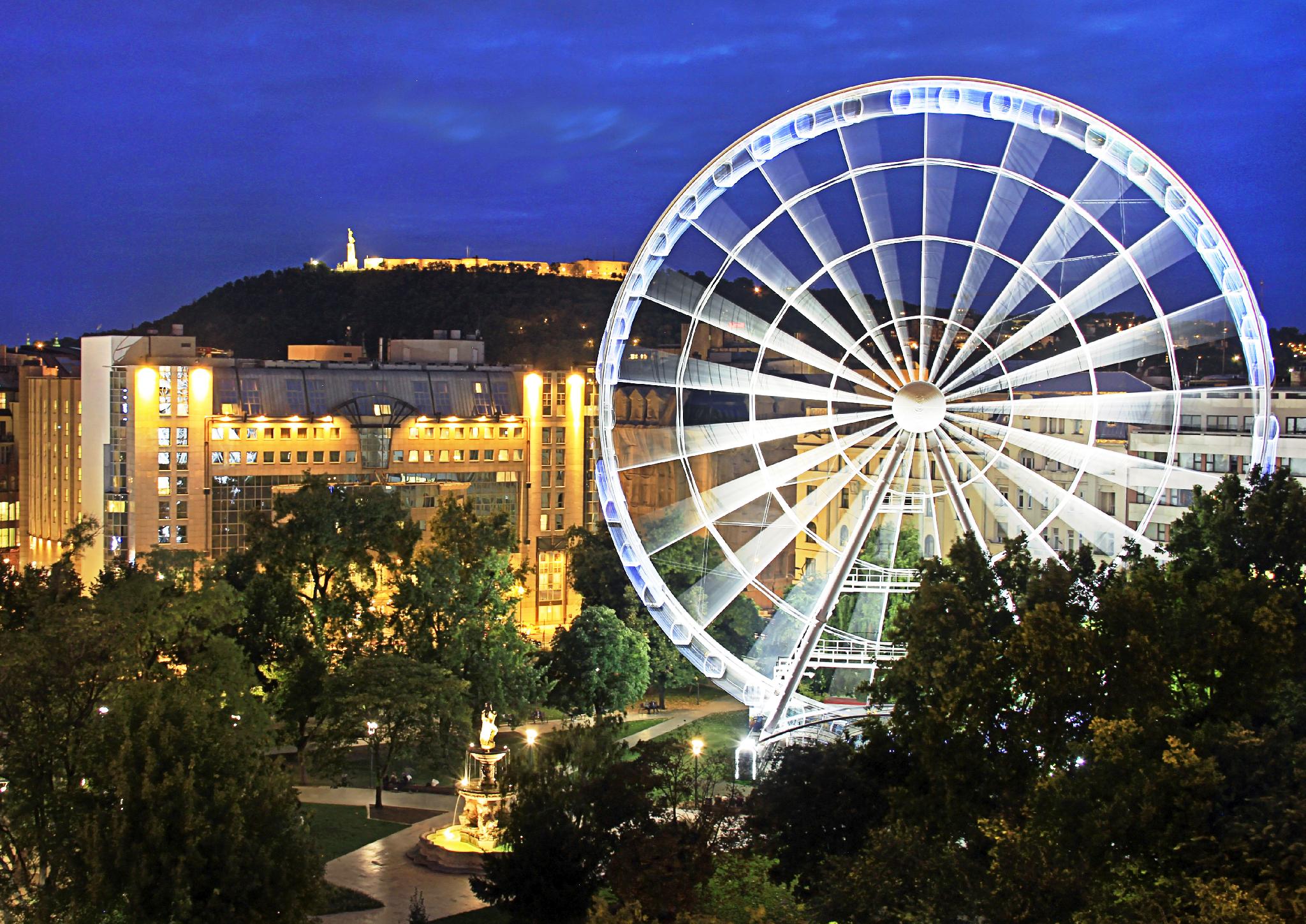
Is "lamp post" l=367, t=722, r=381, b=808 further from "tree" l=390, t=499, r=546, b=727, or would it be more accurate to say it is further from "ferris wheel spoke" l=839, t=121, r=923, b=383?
"ferris wheel spoke" l=839, t=121, r=923, b=383

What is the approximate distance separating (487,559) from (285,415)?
36.7 meters

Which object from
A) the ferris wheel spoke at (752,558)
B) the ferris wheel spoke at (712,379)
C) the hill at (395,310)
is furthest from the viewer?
the hill at (395,310)

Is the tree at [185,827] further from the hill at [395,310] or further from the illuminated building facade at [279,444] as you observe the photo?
the hill at [395,310]

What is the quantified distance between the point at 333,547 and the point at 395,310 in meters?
83.2

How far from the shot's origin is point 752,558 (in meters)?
40.8

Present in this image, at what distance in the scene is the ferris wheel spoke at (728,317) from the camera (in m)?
37.6

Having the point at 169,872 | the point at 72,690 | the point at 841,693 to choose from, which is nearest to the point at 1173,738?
the point at 169,872

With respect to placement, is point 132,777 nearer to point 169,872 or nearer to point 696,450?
point 169,872

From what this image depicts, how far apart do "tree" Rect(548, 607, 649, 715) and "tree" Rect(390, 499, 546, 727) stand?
3.96 metres

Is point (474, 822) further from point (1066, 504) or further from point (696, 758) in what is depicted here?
point (1066, 504)

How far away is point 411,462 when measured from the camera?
304ft

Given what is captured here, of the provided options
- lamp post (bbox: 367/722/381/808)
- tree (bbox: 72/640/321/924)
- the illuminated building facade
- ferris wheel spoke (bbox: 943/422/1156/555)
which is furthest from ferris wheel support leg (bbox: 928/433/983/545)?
the illuminated building facade

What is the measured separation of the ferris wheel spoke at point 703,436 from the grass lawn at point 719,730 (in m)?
11.9

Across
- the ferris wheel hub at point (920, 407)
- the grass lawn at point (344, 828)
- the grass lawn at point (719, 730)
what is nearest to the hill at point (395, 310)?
the grass lawn at point (719, 730)
